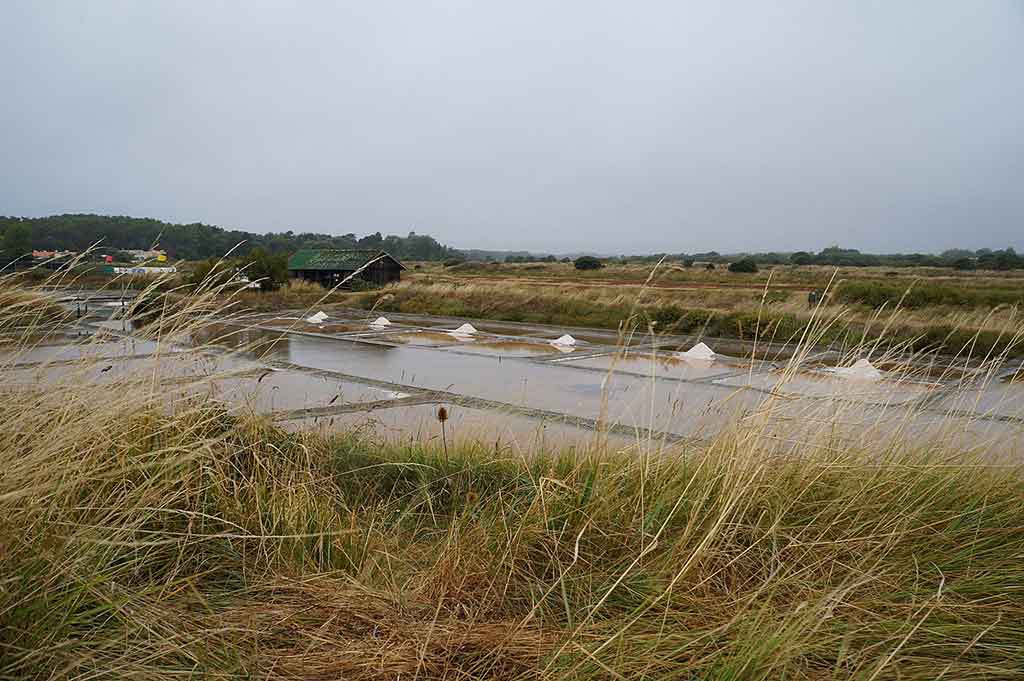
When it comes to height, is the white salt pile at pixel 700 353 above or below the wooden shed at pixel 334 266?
below

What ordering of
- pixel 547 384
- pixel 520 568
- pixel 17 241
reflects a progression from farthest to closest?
pixel 547 384 → pixel 17 241 → pixel 520 568

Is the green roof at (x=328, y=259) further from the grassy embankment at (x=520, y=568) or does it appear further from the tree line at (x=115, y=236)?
the grassy embankment at (x=520, y=568)

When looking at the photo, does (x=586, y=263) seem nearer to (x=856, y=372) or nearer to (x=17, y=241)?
(x=17, y=241)

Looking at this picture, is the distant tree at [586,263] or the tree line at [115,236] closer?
the tree line at [115,236]

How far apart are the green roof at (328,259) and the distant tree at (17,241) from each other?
27413mm

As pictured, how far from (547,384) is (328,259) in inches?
1104

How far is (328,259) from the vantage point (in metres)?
36.6

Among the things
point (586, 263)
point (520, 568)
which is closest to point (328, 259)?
point (586, 263)

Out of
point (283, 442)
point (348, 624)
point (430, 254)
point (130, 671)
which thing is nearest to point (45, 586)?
point (130, 671)

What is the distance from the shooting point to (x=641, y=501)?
271cm

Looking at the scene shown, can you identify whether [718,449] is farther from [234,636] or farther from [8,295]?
[8,295]

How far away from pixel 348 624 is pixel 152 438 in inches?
62.2

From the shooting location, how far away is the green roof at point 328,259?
1344 inches

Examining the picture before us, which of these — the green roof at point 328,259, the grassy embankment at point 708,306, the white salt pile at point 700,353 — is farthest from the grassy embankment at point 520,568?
the green roof at point 328,259
